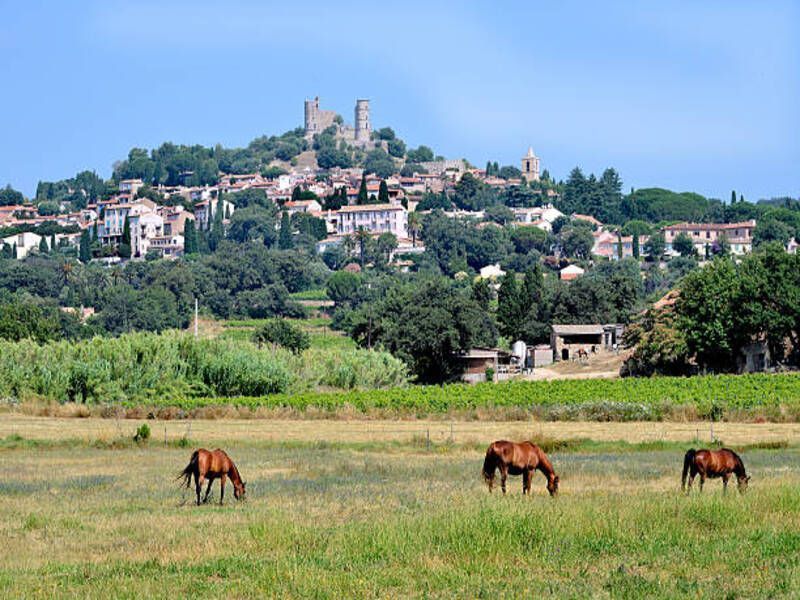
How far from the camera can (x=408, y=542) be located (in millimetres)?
17484

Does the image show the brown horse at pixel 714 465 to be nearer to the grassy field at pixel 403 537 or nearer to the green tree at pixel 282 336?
the grassy field at pixel 403 537

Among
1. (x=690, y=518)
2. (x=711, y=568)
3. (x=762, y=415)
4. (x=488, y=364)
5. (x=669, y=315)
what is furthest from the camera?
(x=488, y=364)

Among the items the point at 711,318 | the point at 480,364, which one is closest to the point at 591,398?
the point at 711,318

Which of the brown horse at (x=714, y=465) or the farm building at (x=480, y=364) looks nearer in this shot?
the brown horse at (x=714, y=465)


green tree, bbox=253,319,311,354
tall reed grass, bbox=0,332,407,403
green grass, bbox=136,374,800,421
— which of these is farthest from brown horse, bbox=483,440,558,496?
green tree, bbox=253,319,311,354

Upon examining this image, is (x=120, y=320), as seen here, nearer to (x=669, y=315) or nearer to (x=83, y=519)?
(x=669, y=315)

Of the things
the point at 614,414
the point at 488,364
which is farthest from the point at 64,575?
the point at 488,364

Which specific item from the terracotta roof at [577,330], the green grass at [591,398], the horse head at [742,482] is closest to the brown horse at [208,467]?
the horse head at [742,482]

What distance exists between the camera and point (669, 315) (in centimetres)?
8688

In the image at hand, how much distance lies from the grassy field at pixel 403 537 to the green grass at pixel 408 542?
35 millimetres

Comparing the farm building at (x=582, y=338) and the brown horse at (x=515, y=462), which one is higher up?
the farm building at (x=582, y=338)

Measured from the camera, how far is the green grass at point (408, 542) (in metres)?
15.6

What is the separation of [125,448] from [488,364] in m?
64.0

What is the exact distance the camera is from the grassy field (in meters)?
15.6
